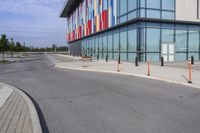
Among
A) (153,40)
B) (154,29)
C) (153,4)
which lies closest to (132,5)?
(153,4)

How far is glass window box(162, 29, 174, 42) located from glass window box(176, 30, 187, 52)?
0.95m

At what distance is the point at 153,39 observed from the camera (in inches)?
1179

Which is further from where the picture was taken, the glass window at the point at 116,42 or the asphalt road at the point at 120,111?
the glass window at the point at 116,42

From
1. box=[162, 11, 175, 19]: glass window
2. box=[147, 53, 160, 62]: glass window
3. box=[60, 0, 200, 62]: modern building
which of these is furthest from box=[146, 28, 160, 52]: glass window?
box=[162, 11, 175, 19]: glass window

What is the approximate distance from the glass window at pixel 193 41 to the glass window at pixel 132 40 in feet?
25.5

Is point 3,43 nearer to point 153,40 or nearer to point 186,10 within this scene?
point 153,40

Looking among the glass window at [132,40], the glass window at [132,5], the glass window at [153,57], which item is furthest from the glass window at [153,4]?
the glass window at [153,57]

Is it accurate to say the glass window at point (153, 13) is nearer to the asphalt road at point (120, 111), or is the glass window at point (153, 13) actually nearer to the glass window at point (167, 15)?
the glass window at point (167, 15)

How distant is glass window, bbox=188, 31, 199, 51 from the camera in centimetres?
3269

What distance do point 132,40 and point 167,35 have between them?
4.36m

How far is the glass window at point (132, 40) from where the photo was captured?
3022 cm

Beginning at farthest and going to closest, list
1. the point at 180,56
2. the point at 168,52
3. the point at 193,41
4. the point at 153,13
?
1. the point at 193,41
2. the point at 180,56
3. the point at 168,52
4. the point at 153,13

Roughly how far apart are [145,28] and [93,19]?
65.8 feet

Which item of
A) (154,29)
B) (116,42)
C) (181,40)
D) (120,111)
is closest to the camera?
(120,111)
